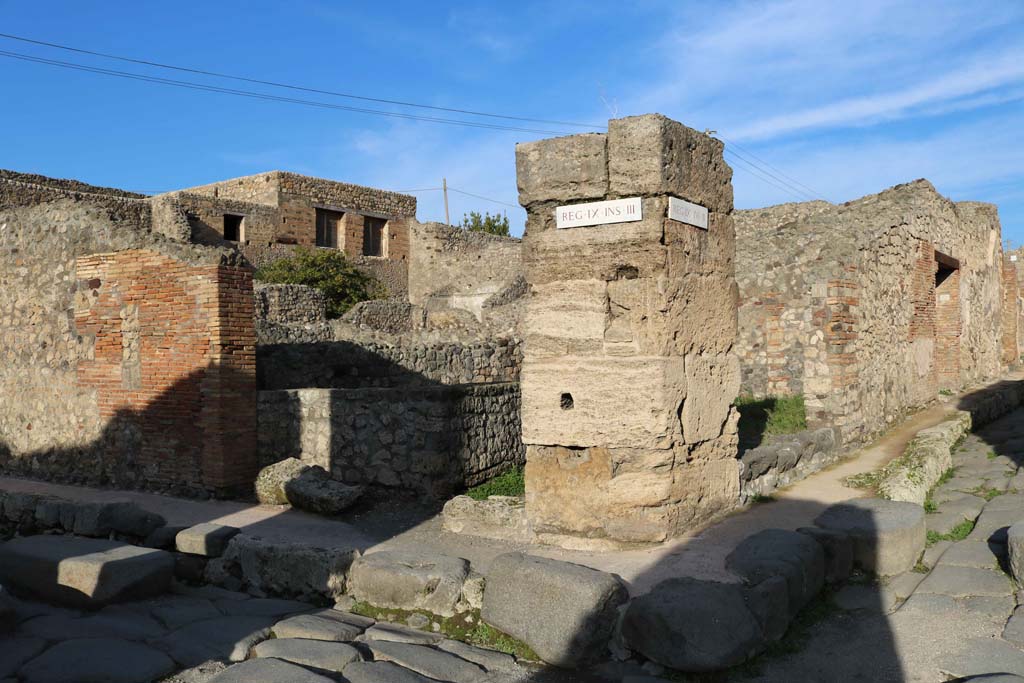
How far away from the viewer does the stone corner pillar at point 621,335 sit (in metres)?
5.06

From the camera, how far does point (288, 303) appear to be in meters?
17.0

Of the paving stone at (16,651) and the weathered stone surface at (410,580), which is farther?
the weathered stone surface at (410,580)

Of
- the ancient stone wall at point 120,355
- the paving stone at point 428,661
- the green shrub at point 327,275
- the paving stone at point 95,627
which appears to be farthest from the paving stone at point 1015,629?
the green shrub at point 327,275

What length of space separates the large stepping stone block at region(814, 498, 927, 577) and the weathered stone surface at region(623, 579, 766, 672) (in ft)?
4.15

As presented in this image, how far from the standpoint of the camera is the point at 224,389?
789cm

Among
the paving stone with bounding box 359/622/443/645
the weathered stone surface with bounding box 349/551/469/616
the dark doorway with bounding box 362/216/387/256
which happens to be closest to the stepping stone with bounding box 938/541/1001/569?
the weathered stone surface with bounding box 349/551/469/616

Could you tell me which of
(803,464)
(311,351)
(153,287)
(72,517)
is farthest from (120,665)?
(311,351)

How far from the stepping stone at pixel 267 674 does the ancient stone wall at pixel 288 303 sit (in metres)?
12.7

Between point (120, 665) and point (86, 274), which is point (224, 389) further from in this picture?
point (120, 665)

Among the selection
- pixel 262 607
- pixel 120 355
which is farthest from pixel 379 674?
pixel 120 355

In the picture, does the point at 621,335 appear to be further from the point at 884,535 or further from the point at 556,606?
the point at 884,535

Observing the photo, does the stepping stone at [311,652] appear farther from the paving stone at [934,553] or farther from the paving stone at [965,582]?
the paving stone at [934,553]

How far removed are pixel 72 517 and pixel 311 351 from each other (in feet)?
14.0

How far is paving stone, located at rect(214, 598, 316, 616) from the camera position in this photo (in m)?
5.14
